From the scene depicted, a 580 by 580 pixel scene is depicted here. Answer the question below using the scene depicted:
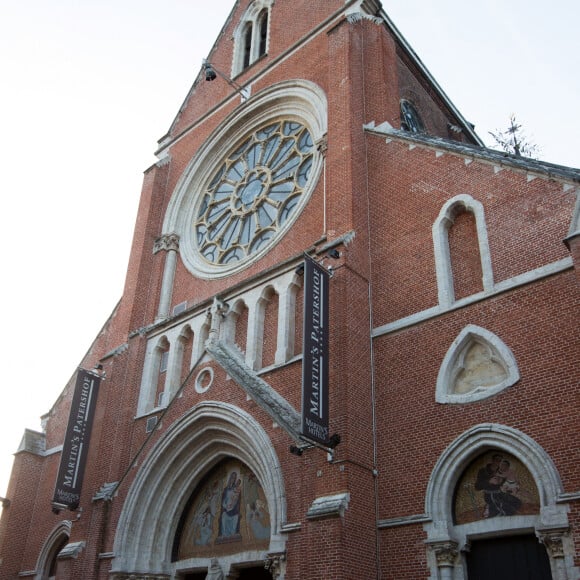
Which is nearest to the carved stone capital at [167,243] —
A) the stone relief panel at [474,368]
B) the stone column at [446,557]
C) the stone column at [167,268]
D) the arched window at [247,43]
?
the stone column at [167,268]

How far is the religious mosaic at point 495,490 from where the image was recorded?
10.2 meters

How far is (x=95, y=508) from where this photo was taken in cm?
1582

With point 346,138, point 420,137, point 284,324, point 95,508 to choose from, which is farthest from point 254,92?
point 95,508

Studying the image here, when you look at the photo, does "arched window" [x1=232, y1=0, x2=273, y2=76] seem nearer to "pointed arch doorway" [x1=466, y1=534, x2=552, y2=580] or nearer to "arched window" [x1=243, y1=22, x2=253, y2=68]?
"arched window" [x1=243, y1=22, x2=253, y2=68]

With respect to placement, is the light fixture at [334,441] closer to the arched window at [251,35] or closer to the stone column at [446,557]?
the stone column at [446,557]

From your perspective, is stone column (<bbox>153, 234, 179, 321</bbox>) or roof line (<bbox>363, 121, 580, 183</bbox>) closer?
roof line (<bbox>363, 121, 580, 183</bbox>)

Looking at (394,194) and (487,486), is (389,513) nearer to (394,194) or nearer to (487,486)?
(487,486)

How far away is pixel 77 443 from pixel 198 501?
4005 millimetres

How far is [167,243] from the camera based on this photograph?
20203 millimetres

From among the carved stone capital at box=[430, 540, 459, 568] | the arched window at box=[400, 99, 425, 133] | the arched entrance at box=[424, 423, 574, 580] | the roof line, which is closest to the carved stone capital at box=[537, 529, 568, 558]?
the arched entrance at box=[424, 423, 574, 580]

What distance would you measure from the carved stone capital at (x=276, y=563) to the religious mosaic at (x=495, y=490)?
3000 mm

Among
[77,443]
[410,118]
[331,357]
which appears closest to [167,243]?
[77,443]

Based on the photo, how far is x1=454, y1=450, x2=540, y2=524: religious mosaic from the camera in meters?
10.2

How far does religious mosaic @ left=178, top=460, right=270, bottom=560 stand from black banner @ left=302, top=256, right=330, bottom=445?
9.67 feet
